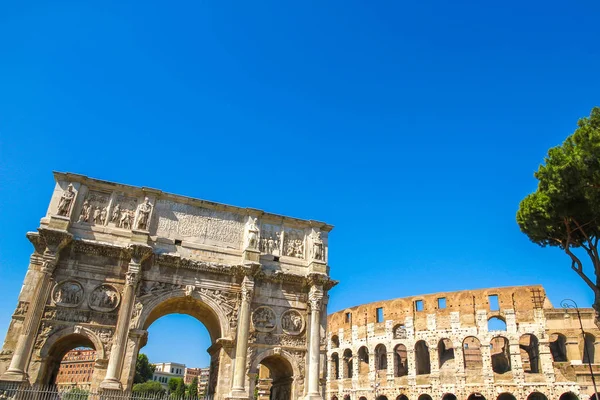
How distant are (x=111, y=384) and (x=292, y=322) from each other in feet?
21.6

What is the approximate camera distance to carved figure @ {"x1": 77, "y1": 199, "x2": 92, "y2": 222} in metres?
16.6

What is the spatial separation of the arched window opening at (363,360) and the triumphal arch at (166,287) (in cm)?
1769

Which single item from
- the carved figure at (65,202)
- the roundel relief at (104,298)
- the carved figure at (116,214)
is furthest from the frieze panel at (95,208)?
the roundel relief at (104,298)

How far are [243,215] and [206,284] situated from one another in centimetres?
324

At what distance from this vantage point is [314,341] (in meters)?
17.2

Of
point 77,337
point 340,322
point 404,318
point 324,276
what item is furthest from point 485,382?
point 77,337

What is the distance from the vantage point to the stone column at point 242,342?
1562 centimetres

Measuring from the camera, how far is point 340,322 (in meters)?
37.7

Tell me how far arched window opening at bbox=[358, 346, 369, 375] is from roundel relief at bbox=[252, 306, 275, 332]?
63.4 feet

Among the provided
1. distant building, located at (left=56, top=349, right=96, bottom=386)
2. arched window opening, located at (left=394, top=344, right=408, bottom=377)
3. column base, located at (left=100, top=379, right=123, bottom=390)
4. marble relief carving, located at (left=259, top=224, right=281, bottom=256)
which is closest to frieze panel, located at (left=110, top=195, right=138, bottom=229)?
marble relief carving, located at (left=259, top=224, right=281, bottom=256)

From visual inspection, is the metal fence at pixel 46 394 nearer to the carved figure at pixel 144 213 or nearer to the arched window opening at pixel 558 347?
the carved figure at pixel 144 213

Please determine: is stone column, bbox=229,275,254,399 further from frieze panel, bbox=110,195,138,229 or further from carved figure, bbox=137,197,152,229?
frieze panel, bbox=110,195,138,229

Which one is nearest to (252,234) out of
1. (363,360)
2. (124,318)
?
(124,318)

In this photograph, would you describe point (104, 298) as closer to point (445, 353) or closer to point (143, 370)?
point (445, 353)
